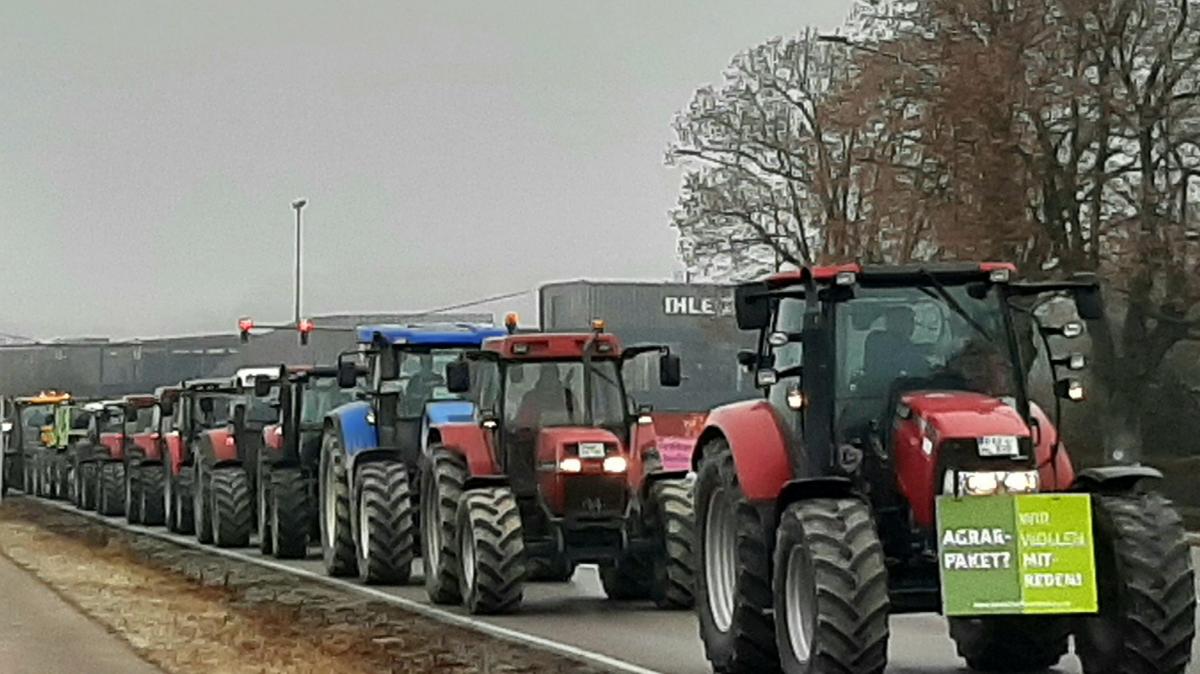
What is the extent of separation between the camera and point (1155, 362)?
Result: 39812 mm

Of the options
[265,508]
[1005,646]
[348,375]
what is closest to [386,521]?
[348,375]

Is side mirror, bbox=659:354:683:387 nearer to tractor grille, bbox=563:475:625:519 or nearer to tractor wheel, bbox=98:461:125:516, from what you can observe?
tractor grille, bbox=563:475:625:519

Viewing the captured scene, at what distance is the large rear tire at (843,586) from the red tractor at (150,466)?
27.3 m

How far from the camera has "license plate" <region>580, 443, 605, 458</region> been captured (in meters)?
18.8

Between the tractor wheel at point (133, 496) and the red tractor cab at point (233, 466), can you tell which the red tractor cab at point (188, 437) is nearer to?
the red tractor cab at point (233, 466)

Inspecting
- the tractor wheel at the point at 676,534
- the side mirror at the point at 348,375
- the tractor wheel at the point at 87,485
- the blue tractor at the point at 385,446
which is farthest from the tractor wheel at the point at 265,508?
the tractor wheel at the point at 87,485

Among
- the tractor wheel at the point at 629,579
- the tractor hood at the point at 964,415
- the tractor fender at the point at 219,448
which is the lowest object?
the tractor wheel at the point at 629,579

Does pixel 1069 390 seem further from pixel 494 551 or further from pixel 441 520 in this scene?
pixel 441 520

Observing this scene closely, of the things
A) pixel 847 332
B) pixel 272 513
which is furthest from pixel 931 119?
pixel 847 332

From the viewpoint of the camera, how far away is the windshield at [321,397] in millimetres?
28391

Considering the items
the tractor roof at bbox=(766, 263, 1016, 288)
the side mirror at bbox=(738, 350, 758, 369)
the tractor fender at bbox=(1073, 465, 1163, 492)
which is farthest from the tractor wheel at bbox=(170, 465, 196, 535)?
the tractor fender at bbox=(1073, 465, 1163, 492)

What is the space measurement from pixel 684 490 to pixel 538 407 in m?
1.84

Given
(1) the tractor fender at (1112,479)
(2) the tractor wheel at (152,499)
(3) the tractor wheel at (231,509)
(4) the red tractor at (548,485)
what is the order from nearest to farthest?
(1) the tractor fender at (1112,479) → (4) the red tractor at (548,485) → (3) the tractor wheel at (231,509) → (2) the tractor wheel at (152,499)

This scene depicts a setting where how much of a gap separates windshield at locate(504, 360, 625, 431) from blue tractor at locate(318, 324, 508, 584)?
1.83 meters
